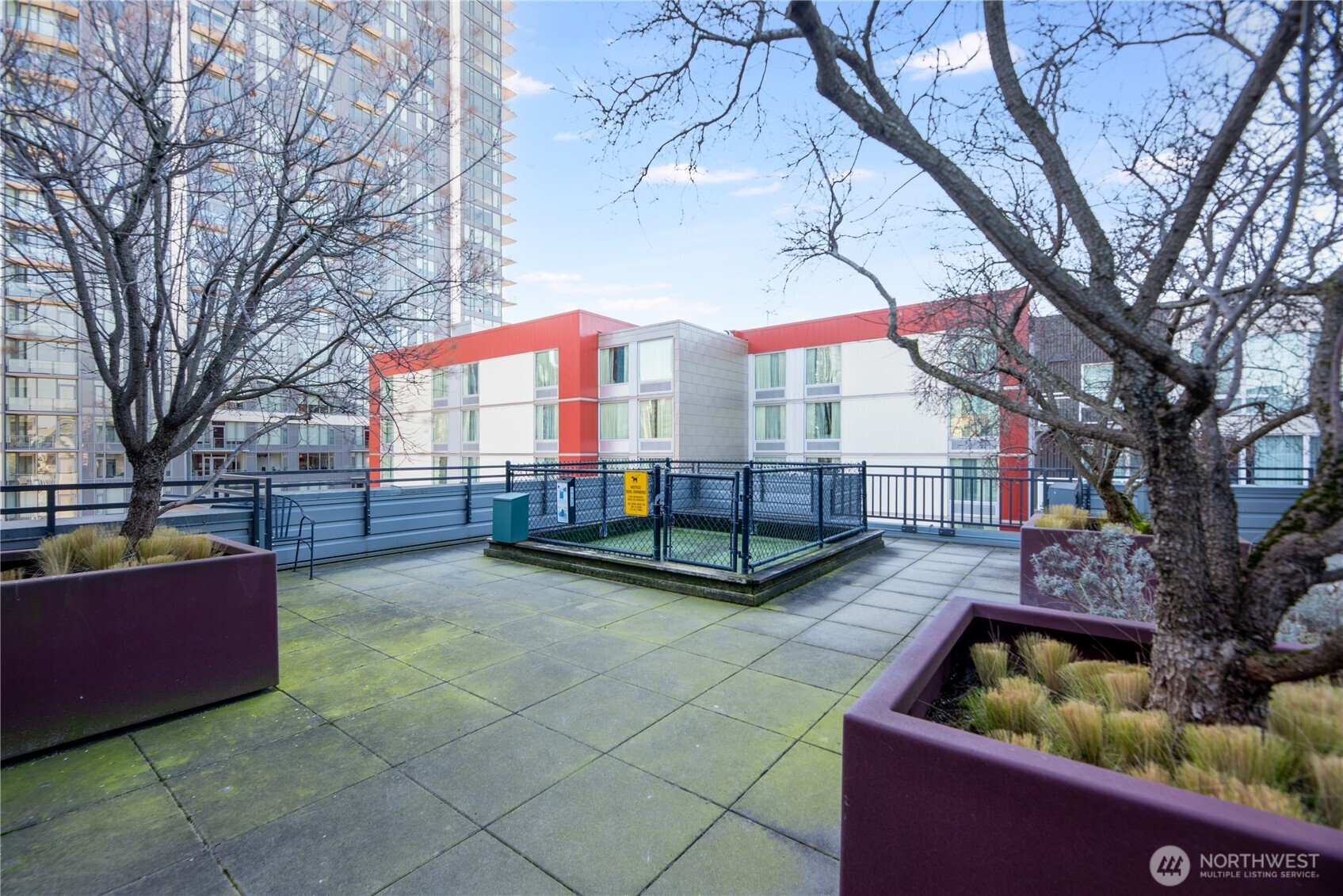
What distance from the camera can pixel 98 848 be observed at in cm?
242

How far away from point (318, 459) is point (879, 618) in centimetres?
4661

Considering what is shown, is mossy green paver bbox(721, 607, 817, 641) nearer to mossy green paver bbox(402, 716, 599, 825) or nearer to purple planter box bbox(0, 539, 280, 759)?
mossy green paver bbox(402, 716, 599, 825)

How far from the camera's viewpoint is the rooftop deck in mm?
2266

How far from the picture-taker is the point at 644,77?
3.20m

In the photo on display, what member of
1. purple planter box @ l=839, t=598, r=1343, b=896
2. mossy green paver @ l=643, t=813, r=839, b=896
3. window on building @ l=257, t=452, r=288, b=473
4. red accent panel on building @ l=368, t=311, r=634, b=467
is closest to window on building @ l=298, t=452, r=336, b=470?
window on building @ l=257, t=452, r=288, b=473

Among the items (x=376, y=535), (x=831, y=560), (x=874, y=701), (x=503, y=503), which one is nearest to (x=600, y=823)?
(x=874, y=701)

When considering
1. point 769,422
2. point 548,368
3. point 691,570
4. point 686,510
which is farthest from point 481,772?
point 548,368

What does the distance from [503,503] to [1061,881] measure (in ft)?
26.6

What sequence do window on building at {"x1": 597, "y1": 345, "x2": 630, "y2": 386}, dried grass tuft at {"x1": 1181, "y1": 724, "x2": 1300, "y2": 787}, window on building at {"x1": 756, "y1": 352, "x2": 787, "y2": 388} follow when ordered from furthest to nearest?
window on building at {"x1": 756, "y1": 352, "x2": 787, "y2": 388} < window on building at {"x1": 597, "y1": 345, "x2": 630, "y2": 386} < dried grass tuft at {"x1": 1181, "y1": 724, "x2": 1300, "y2": 787}

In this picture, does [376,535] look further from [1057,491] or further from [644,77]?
[1057,491]

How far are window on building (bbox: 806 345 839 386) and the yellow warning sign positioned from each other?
67.2ft

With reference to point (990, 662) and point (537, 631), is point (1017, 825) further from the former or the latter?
point (537, 631)

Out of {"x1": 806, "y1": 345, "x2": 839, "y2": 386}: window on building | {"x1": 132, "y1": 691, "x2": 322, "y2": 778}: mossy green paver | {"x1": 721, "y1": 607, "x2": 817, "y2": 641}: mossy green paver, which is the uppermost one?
{"x1": 806, "y1": 345, "x2": 839, "y2": 386}: window on building

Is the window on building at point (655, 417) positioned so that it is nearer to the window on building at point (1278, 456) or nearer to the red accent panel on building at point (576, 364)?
the red accent panel on building at point (576, 364)
